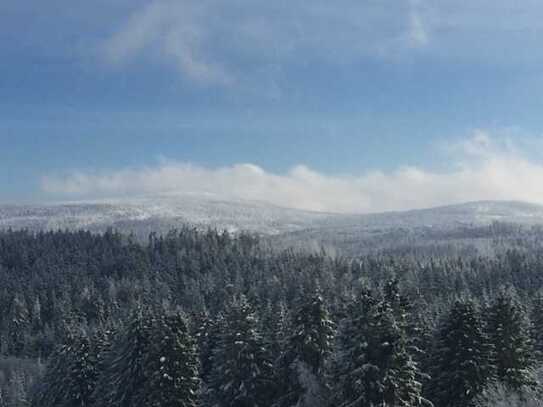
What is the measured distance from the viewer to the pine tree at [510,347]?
1809 inches

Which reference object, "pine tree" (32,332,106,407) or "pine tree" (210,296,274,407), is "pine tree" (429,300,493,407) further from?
"pine tree" (32,332,106,407)

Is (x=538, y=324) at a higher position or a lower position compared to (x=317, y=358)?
higher

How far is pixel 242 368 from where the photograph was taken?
50.1 m

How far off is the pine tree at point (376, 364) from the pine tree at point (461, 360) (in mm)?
7930

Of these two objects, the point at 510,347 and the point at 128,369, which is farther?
the point at 128,369

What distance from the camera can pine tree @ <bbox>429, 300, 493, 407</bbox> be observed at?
45.2 metres

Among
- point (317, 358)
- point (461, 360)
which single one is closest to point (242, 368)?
point (317, 358)

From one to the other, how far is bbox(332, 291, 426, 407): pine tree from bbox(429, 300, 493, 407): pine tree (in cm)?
793

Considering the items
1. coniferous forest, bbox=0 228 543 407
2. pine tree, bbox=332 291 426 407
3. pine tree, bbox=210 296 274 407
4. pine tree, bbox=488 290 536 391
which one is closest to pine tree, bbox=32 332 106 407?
coniferous forest, bbox=0 228 543 407

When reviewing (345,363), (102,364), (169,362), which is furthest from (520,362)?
(102,364)

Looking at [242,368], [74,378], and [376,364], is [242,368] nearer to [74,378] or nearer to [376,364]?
[376,364]

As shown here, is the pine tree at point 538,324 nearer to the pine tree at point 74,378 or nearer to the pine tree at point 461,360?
the pine tree at point 461,360

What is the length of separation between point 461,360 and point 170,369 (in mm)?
24469

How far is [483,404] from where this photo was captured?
4100 centimetres
